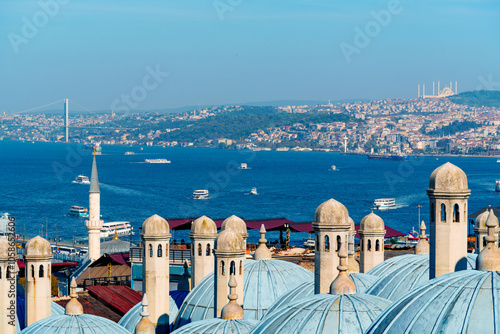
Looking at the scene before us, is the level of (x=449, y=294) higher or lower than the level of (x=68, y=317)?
higher

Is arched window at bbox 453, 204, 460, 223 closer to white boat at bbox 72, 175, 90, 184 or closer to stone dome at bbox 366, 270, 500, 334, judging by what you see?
stone dome at bbox 366, 270, 500, 334

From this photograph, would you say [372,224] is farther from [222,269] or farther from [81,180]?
[81,180]

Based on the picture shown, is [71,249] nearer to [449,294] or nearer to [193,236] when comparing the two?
[193,236]

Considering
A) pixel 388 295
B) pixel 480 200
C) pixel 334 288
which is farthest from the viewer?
pixel 480 200

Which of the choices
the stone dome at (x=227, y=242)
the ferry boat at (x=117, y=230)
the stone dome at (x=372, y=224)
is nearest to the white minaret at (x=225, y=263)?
the stone dome at (x=227, y=242)

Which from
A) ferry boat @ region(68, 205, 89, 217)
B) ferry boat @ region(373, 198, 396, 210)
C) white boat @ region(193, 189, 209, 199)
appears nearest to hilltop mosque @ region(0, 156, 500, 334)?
ferry boat @ region(68, 205, 89, 217)

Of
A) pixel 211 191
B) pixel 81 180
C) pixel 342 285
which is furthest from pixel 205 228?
pixel 81 180

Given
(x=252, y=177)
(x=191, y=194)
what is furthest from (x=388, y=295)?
(x=252, y=177)
